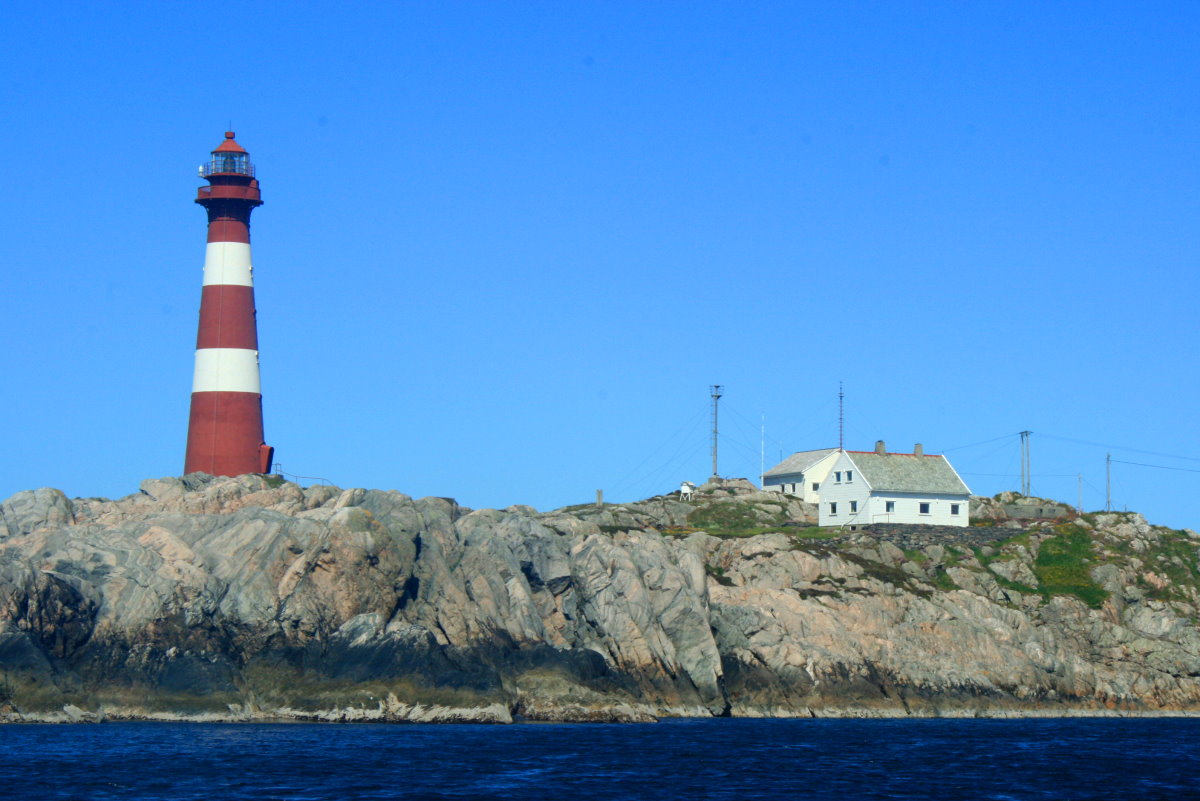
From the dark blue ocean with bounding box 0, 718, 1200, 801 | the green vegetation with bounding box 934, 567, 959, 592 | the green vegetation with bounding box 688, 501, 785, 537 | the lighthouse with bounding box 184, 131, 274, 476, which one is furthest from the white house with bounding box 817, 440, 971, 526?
the lighthouse with bounding box 184, 131, 274, 476

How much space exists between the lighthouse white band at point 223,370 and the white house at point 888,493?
32.8 meters

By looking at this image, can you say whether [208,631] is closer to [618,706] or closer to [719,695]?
[618,706]

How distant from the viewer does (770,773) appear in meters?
43.1

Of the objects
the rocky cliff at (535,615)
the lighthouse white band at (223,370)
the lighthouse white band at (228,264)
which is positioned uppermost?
the lighthouse white band at (228,264)

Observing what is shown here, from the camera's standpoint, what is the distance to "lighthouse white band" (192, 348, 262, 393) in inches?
2729

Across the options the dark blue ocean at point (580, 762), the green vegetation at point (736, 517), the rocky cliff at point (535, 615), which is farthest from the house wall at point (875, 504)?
the dark blue ocean at point (580, 762)

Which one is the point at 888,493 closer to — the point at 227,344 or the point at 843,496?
the point at 843,496

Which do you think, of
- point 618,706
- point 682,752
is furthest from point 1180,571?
point 682,752

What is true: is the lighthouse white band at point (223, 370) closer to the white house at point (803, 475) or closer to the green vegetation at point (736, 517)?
the green vegetation at point (736, 517)

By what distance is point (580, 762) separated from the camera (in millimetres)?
44281

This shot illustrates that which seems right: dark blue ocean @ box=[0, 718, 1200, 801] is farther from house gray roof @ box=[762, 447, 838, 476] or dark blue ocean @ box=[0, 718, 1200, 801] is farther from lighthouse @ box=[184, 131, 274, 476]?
house gray roof @ box=[762, 447, 838, 476]

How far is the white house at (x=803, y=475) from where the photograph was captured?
90.2 meters

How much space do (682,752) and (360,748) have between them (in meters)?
9.65

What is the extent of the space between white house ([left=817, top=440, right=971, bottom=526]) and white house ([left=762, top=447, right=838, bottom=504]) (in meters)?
2.89
